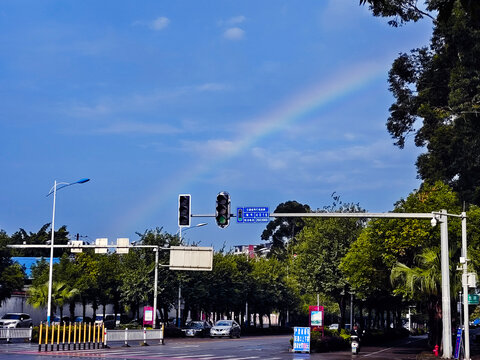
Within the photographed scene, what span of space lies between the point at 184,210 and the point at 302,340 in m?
17.3

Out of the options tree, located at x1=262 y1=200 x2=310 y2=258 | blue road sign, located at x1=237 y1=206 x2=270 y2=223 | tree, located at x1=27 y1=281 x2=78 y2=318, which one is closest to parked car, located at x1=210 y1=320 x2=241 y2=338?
tree, located at x1=27 y1=281 x2=78 y2=318

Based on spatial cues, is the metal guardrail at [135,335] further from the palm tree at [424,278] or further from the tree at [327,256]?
the palm tree at [424,278]

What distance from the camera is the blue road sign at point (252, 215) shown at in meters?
25.6

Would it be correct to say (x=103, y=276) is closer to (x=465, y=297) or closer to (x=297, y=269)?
(x=297, y=269)

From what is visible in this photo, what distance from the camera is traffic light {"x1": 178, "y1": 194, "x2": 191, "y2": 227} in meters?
23.8

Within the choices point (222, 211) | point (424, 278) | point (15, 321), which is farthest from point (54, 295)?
point (222, 211)

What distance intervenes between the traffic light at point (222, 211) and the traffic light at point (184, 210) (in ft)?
3.49

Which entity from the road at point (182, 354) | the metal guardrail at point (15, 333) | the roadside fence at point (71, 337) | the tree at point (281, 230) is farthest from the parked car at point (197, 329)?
the tree at point (281, 230)

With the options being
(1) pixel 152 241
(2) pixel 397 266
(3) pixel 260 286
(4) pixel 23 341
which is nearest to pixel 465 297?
(2) pixel 397 266

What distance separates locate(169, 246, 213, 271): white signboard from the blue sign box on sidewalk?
27.6 feet

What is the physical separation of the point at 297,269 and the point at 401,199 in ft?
45.4

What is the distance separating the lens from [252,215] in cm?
2584

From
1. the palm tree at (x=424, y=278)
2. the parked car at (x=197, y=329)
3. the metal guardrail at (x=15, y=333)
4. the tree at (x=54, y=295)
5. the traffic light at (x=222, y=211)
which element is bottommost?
the parked car at (x=197, y=329)

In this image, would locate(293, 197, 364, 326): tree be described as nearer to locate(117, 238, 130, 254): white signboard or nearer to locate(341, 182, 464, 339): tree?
locate(341, 182, 464, 339): tree
